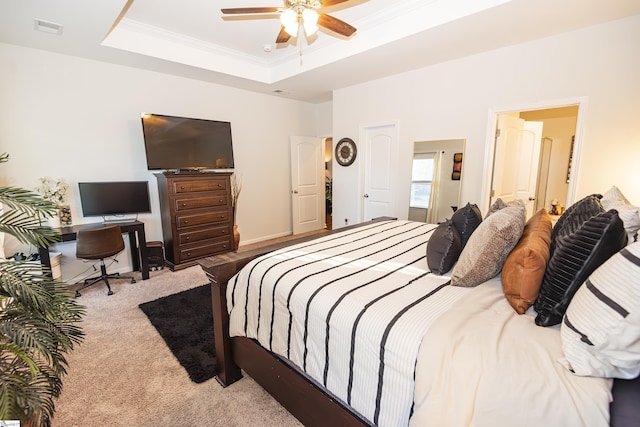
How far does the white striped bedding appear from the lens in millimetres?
1050

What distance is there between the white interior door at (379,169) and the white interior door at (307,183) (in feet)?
5.00

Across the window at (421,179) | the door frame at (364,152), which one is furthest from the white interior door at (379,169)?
the window at (421,179)

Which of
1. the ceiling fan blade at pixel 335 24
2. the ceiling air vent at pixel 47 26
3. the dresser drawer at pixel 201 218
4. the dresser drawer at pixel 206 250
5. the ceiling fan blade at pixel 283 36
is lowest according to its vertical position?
the dresser drawer at pixel 206 250

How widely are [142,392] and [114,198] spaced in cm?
263

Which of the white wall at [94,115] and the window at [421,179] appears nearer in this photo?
the white wall at [94,115]

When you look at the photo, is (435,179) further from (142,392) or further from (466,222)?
(142,392)

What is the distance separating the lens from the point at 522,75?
3066 millimetres

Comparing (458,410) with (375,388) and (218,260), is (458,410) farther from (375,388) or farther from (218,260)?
(218,260)

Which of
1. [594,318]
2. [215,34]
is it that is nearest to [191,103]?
[215,34]

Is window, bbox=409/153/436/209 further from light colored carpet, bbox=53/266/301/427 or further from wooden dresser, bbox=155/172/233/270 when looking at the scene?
light colored carpet, bbox=53/266/301/427

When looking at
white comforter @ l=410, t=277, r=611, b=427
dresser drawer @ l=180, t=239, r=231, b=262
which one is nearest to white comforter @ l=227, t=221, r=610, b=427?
white comforter @ l=410, t=277, r=611, b=427

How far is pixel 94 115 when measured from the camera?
3553 mm

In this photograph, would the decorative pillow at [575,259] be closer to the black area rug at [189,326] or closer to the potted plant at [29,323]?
the potted plant at [29,323]

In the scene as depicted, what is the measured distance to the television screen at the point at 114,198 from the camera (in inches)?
136
